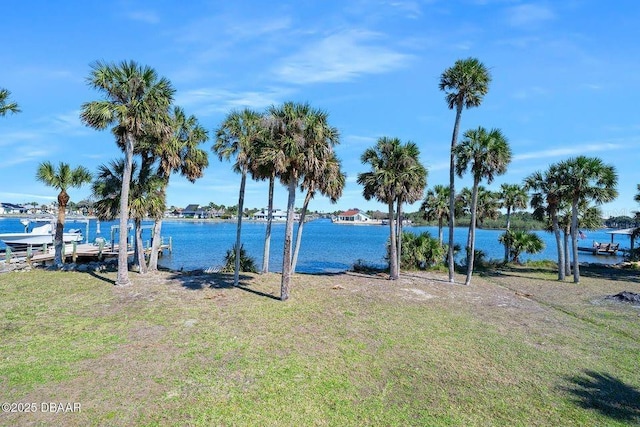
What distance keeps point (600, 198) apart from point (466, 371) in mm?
18983

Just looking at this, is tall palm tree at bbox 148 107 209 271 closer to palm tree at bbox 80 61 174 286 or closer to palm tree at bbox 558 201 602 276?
palm tree at bbox 80 61 174 286

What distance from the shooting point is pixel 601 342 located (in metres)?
10.8

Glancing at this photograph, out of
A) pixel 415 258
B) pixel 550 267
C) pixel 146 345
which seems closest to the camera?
pixel 146 345

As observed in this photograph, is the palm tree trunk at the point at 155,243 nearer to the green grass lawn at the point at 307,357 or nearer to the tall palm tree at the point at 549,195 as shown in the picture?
the green grass lawn at the point at 307,357

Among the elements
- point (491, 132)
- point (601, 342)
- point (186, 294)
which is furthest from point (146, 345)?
point (491, 132)


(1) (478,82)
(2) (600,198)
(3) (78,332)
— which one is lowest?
(3) (78,332)

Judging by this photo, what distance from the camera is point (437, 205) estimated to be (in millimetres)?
31359

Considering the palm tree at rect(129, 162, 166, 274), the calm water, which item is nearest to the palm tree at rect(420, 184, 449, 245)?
the calm water

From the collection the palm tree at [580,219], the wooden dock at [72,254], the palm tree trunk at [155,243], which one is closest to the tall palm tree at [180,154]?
the palm tree trunk at [155,243]

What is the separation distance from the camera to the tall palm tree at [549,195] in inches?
891

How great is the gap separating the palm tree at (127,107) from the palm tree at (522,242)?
28848 mm

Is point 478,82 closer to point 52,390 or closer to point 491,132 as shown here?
point 491,132

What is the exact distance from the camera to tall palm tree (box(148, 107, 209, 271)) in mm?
18438

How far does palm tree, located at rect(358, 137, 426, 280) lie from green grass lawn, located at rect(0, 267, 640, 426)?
6.10 metres
